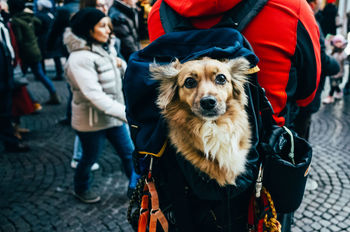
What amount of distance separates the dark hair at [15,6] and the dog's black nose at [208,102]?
6536mm

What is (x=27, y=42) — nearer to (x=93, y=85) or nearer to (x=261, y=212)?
(x=93, y=85)

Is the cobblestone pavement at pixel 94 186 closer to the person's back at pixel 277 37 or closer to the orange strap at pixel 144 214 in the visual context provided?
the orange strap at pixel 144 214

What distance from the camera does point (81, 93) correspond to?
3328 millimetres

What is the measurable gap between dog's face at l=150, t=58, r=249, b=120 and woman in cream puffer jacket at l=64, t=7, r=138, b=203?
5.67 ft

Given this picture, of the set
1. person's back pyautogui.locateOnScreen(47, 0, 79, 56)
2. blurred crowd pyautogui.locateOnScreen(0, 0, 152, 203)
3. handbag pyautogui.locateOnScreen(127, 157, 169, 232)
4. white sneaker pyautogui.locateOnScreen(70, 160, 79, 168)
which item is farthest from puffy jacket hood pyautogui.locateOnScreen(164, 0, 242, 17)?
person's back pyautogui.locateOnScreen(47, 0, 79, 56)

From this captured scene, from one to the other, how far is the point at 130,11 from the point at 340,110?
494cm

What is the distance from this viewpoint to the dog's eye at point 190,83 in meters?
1.46

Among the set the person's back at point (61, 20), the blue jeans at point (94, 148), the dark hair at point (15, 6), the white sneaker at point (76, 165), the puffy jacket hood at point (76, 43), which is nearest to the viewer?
the puffy jacket hood at point (76, 43)

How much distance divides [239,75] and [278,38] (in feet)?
0.92

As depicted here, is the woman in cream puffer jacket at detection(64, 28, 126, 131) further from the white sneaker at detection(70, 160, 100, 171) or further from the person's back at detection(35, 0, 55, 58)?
the person's back at detection(35, 0, 55, 58)

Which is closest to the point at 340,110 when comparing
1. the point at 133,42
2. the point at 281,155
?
the point at 133,42

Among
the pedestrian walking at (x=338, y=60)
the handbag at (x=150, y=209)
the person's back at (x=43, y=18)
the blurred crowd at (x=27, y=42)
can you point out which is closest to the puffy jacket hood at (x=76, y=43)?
the blurred crowd at (x=27, y=42)

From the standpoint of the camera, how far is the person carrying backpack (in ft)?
4.74

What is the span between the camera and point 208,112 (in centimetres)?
143
